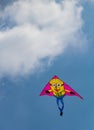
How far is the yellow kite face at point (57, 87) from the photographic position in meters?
44.2

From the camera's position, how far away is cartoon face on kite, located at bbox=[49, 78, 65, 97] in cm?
4421

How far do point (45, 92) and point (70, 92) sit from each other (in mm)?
4500

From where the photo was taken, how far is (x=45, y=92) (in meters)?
45.3

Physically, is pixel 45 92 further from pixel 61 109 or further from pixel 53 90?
pixel 61 109

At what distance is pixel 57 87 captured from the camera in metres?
44.6

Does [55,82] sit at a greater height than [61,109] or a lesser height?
greater

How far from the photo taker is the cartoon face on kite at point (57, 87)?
44209mm

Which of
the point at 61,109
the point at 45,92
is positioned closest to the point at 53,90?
the point at 45,92

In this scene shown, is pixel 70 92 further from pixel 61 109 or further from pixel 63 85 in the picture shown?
pixel 61 109

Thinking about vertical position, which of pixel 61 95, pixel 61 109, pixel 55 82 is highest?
pixel 55 82

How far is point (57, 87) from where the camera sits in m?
44.6

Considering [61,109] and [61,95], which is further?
[61,95]

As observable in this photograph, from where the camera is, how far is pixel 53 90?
44.9 meters

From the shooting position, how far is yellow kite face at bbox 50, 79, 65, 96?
1742 inches
